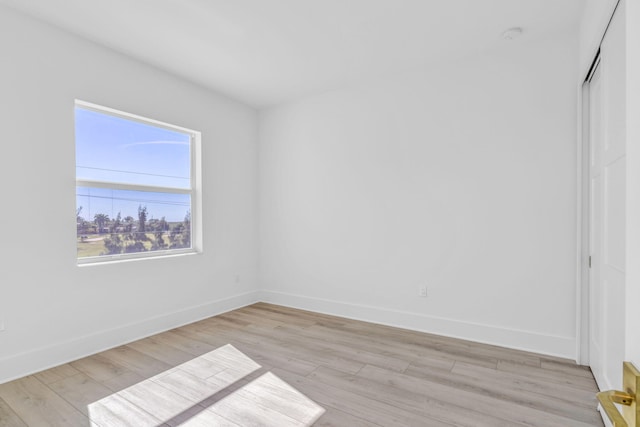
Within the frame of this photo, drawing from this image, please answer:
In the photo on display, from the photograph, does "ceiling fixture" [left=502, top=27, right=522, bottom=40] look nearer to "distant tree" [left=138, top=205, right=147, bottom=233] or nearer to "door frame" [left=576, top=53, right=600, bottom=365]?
"door frame" [left=576, top=53, right=600, bottom=365]

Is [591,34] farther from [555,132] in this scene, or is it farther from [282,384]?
[282,384]

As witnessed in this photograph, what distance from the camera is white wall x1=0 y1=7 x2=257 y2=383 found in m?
2.37

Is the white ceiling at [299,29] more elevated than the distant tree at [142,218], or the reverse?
the white ceiling at [299,29]

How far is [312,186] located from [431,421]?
2.83 meters

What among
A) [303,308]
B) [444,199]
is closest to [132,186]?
[303,308]

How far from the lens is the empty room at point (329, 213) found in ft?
6.82

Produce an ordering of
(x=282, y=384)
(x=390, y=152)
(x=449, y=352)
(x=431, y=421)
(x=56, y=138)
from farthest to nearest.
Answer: (x=390, y=152) < (x=449, y=352) < (x=56, y=138) < (x=282, y=384) < (x=431, y=421)

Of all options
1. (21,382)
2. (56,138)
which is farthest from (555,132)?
(21,382)

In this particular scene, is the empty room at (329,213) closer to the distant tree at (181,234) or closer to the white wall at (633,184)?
the distant tree at (181,234)

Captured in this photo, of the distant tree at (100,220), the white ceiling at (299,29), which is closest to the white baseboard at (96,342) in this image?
the distant tree at (100,220)

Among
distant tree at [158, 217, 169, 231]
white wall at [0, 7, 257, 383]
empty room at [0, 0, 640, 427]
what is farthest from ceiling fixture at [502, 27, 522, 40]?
distant tree at [158, 217, 169, 231]

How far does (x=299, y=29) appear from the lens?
2.68m

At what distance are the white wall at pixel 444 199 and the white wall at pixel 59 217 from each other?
1459 mm

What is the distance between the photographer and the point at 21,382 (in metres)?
2.29
